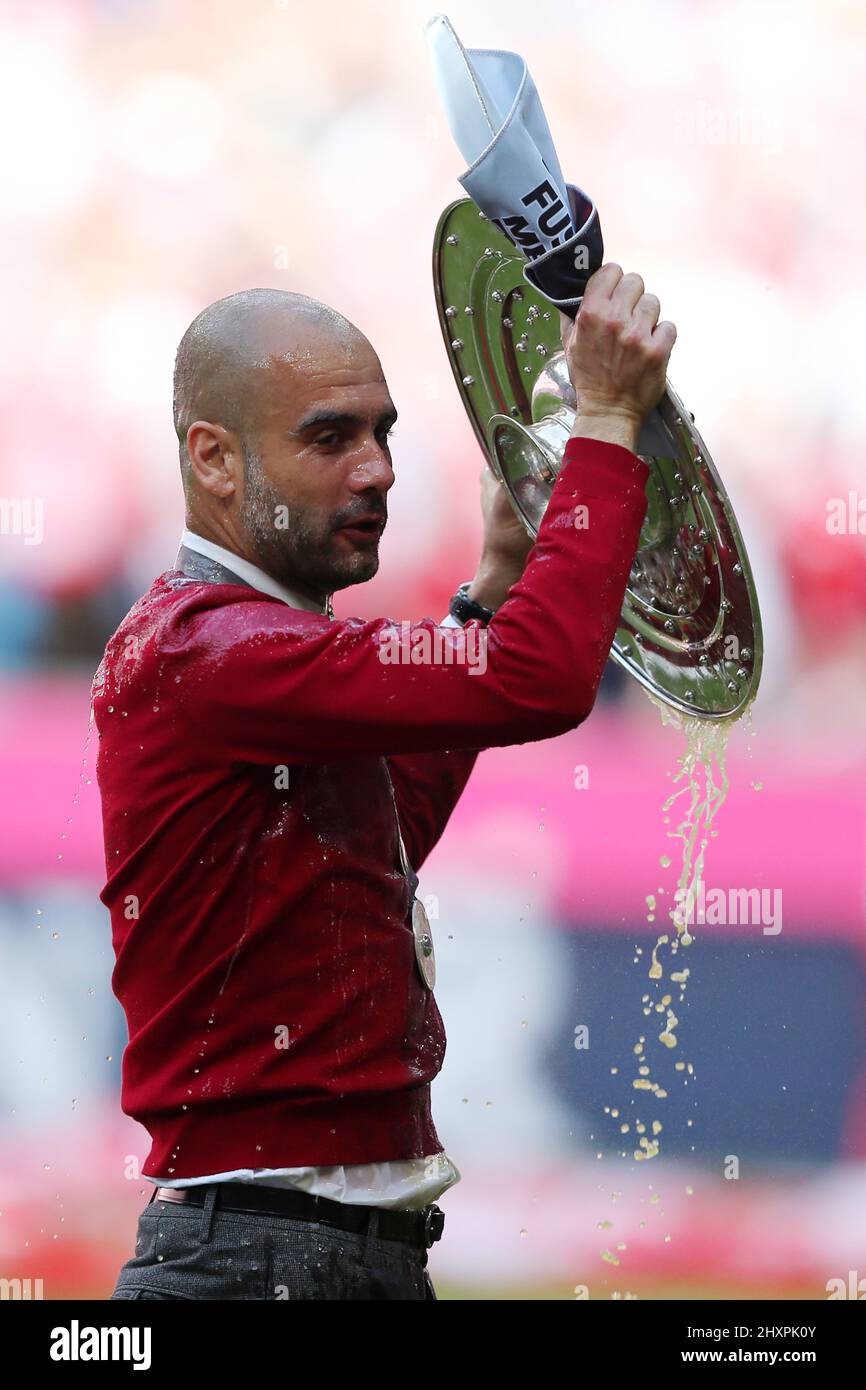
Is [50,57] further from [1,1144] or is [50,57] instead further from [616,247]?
[1,1144]

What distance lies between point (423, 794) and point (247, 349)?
736 mm

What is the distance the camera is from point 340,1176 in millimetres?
1972

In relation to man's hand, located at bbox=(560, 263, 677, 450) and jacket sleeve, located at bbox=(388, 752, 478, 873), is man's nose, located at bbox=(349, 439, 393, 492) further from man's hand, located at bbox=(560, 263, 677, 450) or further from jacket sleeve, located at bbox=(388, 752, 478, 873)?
jacket sleeve, located at bbox=(388, 752, 478, 873)

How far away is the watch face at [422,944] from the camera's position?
81.2 inches

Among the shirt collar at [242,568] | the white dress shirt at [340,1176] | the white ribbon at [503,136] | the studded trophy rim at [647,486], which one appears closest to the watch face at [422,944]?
the white dress shirt at [340,1176]

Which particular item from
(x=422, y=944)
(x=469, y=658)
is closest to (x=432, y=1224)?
(x=422, y=944)

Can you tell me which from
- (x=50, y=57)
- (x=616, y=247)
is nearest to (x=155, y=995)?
(x=616, y=247)

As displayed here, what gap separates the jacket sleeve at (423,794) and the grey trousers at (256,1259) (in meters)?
0.63

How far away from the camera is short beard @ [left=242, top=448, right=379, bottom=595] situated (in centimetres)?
204

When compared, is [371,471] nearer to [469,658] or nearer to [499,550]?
[469,658]

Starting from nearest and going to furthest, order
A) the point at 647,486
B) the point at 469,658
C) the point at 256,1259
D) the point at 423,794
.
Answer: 1. the point at 469,658
2. the point at 256,1259
3. the point at 647,486
4. the point at 423,794

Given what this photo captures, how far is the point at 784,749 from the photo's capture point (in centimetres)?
429
